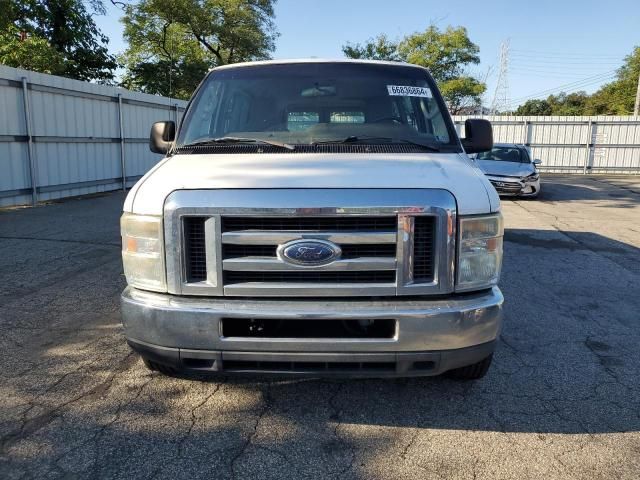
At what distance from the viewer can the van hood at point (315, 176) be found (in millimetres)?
2785

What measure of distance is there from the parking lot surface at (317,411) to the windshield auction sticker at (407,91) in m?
2.03

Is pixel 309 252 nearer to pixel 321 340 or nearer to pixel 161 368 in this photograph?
pixel 321 340

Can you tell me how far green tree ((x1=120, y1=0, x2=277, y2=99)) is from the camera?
3127 centimetres

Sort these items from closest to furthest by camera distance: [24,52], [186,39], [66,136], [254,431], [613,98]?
1. [254,431]
2. [66,136]
3. [24,52]
4. [186,39]
5. [613,98]

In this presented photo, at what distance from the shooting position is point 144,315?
2797 millimetres

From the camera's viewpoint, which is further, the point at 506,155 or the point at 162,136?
the point at 506,155

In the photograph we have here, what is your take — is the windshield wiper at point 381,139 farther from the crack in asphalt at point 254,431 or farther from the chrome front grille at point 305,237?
the crack in asphalt at point 254,431

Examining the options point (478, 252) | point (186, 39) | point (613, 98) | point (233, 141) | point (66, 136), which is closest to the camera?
point (478, 252)

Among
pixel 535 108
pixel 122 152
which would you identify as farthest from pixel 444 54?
pixel 535 108

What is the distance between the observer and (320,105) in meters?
3.93

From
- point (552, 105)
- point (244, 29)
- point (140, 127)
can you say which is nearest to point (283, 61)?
point (140, 127)

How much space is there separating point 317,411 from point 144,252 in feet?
4.43

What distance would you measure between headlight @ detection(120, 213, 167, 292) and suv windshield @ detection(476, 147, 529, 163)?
45.9 ft

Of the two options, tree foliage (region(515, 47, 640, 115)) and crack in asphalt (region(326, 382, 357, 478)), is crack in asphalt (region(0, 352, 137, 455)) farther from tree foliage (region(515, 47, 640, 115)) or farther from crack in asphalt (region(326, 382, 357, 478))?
tree foliage (region(515, 47, 640, 115))
